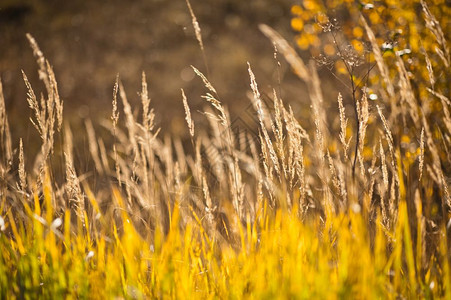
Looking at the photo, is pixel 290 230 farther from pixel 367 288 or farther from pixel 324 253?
pixel 367 288

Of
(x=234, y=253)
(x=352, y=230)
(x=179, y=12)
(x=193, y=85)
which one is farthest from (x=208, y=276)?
(x=179, y=12)

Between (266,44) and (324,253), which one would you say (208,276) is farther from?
(266,44)

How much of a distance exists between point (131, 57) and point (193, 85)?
1649 millimetres

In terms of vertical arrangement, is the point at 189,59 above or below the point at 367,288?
below

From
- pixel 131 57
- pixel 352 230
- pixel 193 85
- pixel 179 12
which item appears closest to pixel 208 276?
pixel 352 230

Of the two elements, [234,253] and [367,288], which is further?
[234,253]

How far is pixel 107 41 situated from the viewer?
11461 mm

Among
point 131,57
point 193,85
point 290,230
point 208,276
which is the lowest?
point 193,85

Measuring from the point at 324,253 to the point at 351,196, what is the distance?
0.23 meters

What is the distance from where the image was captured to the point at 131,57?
36.9 ft

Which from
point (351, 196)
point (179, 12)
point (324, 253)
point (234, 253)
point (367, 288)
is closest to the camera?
point (367, 288)

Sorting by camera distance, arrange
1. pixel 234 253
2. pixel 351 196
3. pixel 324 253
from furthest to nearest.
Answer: pixel 234 253 → pixel 324 253 → pixel 351 196

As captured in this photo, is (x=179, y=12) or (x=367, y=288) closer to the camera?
(x=367, y=288)

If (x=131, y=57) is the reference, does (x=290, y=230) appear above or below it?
above
